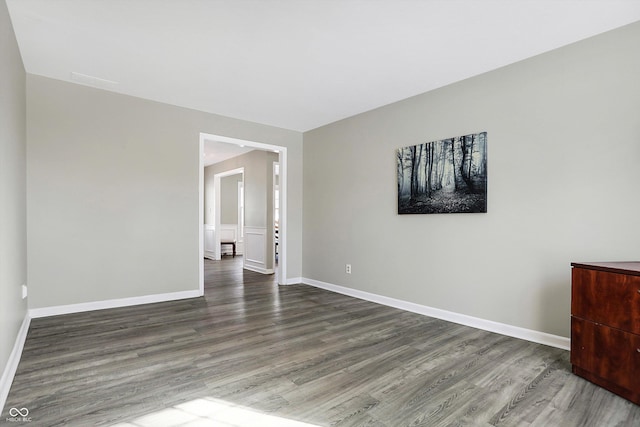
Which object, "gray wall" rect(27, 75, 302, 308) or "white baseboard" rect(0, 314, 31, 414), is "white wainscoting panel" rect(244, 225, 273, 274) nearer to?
"gray wall" rect(27, 75, 302, 308)

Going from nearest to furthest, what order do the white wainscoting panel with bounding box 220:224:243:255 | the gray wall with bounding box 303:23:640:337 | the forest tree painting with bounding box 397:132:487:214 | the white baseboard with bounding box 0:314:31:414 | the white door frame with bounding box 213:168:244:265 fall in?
the white baseboard with bounding box 0:314:31:414
the gray wall with bounding box 303:23:640:337
the forest tree painting with bounding box 397:132:487:214
the white door frame with bounding box 213:168:244:265
the white wainscoting panel with bounding box 220:224:243:255

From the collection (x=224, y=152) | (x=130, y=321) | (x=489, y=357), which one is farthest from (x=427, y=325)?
(x=224, y=152)

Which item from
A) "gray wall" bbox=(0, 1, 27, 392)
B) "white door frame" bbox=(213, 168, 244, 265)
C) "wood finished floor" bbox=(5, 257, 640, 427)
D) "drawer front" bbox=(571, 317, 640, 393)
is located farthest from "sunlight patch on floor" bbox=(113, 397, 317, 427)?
"white door frame" bbox=(213, 168, 244, 265)

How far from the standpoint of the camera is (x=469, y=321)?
3.32 meters

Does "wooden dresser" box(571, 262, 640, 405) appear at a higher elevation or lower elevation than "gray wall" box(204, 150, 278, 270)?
lower

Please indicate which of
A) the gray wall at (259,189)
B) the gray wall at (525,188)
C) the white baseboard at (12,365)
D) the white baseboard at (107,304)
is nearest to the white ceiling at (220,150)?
the gray wall at (259,189)

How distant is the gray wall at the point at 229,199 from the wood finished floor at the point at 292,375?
A: 21.5 feet

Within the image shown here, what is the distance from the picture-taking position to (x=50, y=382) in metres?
2.11

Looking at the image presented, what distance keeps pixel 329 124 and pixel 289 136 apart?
2.51 ft

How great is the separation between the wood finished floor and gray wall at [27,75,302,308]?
51cm

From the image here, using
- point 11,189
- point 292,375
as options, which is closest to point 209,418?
point 292,375

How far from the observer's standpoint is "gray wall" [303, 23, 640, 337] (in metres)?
2.49

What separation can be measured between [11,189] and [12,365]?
1261 mm

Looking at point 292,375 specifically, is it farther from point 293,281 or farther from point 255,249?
point 255,249
